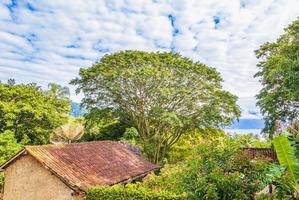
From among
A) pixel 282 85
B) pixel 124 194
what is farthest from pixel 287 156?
pixel 282 85

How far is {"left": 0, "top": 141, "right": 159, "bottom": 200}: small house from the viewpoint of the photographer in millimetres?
16859

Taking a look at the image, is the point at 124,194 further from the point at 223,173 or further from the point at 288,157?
the point at 288,157

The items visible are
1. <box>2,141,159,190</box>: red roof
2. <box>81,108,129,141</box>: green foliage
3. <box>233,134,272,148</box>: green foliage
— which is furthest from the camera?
<box>81,108,129,141</box>: green foliage

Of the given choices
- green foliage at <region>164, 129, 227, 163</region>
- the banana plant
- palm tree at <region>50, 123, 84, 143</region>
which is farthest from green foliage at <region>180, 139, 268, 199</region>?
palm tree at <region>50, 123, 84, 143</region>

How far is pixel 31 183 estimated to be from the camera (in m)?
17.7

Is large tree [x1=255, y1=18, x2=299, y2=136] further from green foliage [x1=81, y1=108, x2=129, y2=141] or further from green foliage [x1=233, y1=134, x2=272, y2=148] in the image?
green foliage [x1=81, y1=108, x2=129, y2=141]

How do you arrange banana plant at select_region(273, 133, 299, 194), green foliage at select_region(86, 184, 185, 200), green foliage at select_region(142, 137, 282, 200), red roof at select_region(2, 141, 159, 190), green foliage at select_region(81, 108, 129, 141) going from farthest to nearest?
green foliage at select_region(81, 108, 129, 141)
red roof at select_region(2, 141, 159, 190)
green foliage at select_region(86, 184, 185, 200)
green foliage at select_region(142, 137, 282, 200)
banana plant at select_region(273, 133, 299, 194)

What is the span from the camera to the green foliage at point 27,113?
1011 inches

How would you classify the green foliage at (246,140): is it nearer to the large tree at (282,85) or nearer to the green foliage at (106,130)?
the large tree at (282,85)

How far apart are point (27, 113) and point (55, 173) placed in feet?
37.3

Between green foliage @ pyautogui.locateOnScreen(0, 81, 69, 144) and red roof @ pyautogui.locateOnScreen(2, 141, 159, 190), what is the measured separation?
238 inches

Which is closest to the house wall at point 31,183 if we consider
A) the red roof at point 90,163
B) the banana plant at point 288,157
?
the red roof at point 90,163

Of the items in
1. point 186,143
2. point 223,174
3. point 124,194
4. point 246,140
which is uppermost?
point 186,143

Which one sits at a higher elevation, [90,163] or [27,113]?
[27,113]
